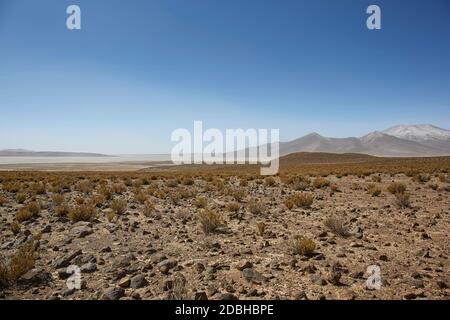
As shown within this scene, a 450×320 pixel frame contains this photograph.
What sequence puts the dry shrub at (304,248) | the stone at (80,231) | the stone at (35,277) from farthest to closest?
the stone at (80,231) < the dry shrub at (304,248) < the stone at (35,277)

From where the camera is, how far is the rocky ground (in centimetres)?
443

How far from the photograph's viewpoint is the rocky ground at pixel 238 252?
4.43 m

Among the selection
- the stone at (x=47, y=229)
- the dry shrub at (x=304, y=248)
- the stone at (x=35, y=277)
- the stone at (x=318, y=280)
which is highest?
the dry shrub at (x=304, y=248)

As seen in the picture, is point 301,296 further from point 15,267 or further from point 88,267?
point 15,267

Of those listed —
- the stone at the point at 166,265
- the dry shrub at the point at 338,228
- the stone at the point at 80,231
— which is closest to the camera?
the stone at the point at 166,265

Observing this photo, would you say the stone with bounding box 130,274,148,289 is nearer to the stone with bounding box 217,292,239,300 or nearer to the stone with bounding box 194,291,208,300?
the stone with bounding box 194,291,208,300

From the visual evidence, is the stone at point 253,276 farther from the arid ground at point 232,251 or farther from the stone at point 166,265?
the stone at point 166,265

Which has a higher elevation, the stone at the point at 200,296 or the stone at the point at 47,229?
the stone at the point at 47,229

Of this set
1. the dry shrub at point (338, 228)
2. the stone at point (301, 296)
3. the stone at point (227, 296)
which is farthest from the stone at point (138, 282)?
the dry shrub at point (338, 228)

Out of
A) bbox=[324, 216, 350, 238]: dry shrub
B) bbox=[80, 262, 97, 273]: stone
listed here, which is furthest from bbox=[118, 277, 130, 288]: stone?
bbox=[324, 216, 350, 238]: dry shrub

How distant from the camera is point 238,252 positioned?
19.7 ft

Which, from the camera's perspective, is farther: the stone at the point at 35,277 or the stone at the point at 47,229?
the stone at the point at 47,229
